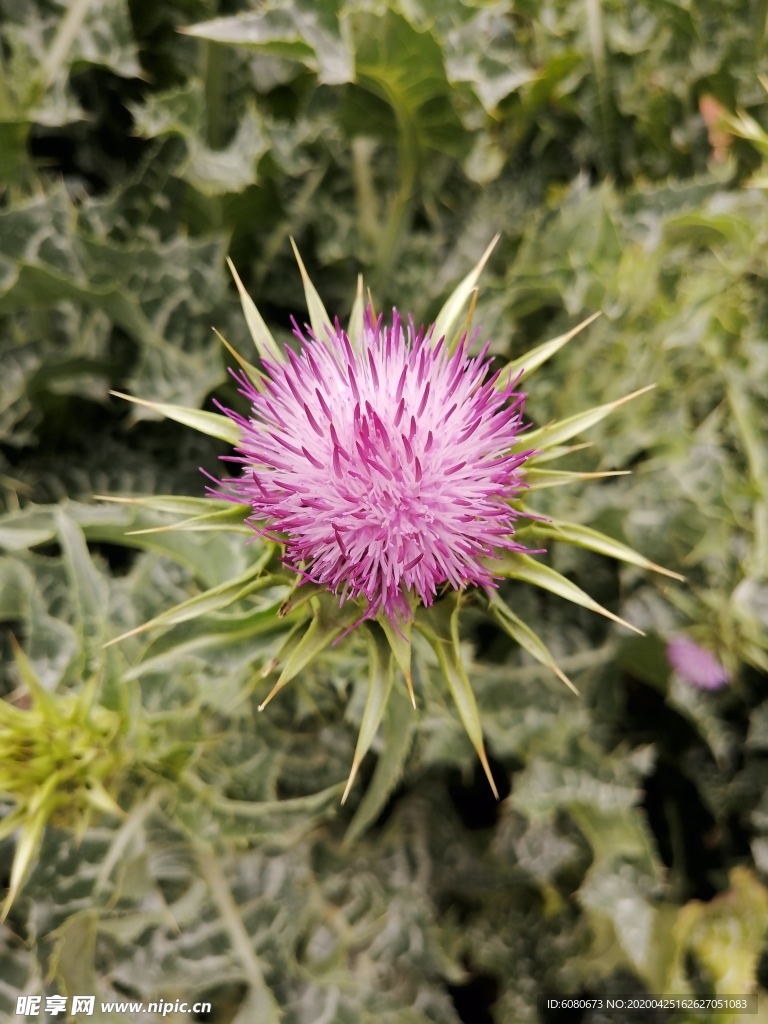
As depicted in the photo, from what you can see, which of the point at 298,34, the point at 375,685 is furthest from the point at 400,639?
the point at 298,34

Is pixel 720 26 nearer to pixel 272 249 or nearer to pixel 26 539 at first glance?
pixel 272 249

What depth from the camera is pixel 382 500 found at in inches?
29.3

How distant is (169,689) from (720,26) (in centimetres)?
164

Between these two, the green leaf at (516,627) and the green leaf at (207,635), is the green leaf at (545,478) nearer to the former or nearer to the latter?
the green leaf at (516,627)

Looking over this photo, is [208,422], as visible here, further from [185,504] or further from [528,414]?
[528,414]

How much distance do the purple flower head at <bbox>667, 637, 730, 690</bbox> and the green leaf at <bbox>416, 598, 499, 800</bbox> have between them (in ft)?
2.34

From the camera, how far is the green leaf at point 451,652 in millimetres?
743

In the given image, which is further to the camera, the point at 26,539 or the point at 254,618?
the point at 26,539

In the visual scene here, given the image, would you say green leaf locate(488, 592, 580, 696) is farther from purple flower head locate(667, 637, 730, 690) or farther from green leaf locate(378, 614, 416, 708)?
purple flower head locate(667, 637, 730, 690)

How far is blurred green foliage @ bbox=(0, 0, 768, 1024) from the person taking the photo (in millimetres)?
1158

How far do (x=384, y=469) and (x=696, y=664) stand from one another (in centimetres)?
88

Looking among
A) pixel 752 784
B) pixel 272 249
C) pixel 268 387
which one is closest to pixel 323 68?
pixel 272 249

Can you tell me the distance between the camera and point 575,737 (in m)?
1.43

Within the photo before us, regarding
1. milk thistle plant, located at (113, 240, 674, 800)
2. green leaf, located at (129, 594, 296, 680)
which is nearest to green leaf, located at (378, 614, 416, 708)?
milk thistle plant, located at (113, 240, 674, 800)
